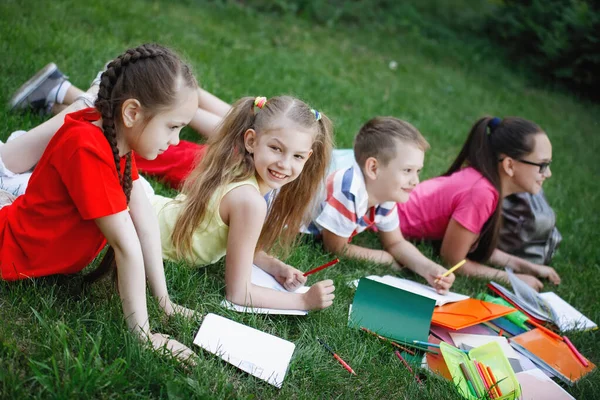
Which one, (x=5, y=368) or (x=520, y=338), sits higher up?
(x=5, y=368)

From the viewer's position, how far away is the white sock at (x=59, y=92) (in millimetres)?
3297

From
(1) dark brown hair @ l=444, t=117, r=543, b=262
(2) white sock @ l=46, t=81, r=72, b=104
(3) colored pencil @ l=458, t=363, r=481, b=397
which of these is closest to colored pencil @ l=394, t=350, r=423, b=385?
(3) colored pencil @ l=458, t=363, r=481, b=397

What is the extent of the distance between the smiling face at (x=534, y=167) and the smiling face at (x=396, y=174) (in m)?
0.79

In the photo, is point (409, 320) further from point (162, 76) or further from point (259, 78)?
point (259, 78)

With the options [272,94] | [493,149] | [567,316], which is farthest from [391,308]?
[272,94]

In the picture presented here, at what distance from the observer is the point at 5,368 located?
1.70 m

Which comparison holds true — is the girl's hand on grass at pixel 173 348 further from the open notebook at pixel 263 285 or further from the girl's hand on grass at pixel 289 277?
the girl's hand on grass at pixel 289 277

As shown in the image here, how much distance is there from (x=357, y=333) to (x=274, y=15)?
5.72 m

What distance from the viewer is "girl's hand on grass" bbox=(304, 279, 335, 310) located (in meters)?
2.35

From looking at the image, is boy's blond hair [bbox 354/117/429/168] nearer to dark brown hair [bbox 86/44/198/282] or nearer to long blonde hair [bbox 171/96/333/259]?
long blonde hair [bbox 171/96/333/259]

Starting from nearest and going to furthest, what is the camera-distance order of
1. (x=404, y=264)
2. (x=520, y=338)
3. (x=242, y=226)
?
(x=242, y=226), (x=520, y=338), (x=404, y=264)

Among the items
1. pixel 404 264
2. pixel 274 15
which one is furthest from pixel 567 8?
pixel 404 264

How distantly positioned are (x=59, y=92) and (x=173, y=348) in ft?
6.38

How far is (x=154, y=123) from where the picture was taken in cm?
191
